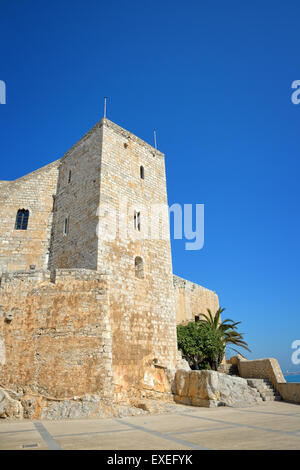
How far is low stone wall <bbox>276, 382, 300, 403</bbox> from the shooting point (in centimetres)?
1229

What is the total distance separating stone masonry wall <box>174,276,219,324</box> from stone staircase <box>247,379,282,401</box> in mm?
6078

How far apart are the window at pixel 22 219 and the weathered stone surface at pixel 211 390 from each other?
32.9ft

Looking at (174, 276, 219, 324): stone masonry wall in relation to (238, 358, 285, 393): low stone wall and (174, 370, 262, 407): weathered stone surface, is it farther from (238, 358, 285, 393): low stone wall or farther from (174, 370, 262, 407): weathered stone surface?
(174, 370, 262, 407): weathered stone surface

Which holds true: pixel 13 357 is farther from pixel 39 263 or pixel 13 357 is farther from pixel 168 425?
pixel 39 263

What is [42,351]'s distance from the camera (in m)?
9.06

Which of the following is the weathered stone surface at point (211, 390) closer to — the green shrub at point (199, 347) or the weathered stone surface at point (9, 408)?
the green shrub at point (199, 347)

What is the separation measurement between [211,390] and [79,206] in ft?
30.3

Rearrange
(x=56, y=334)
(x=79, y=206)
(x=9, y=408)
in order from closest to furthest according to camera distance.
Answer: (x=9, y=408)
(x=56, y=334)
(x=79, y=206)

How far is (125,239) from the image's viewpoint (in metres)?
13.2

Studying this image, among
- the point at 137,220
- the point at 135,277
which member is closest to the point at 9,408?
the point at 135,277

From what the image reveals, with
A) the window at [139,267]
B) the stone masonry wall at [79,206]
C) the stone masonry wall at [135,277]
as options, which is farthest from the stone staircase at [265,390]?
the stone masonry wall at [79,206]

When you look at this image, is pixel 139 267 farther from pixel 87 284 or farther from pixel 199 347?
pixel 199 347
